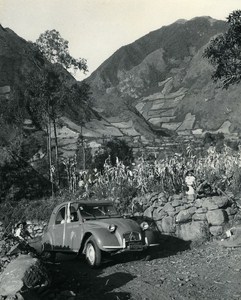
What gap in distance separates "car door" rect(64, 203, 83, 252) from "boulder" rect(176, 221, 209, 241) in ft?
10.1

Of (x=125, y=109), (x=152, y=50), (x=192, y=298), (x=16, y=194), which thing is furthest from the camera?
(x=152, y=50)

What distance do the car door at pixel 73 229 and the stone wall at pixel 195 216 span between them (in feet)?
9.70

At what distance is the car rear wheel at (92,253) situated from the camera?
945 cm

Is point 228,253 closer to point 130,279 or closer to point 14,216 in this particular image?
point 130,279

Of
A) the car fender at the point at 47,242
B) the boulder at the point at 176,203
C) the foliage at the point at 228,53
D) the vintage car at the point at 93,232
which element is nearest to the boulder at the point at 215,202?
the boulder at the point at 176,203

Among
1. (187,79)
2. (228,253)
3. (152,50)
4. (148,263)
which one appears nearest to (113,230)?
(148,263)

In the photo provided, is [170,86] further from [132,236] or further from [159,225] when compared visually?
[132,236]

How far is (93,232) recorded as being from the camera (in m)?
9.65

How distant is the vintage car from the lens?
9539mm

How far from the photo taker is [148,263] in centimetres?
991

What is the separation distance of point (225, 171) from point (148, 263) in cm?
547

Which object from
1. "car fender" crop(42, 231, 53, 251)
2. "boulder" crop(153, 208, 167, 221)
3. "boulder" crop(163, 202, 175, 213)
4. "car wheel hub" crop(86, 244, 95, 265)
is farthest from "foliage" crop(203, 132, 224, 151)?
"car wheel hub" crop(86, 244, 95, 265)

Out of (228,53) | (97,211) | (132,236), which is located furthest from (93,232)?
(228,53)

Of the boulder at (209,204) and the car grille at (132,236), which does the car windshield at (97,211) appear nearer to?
the car grille at (132,236)
